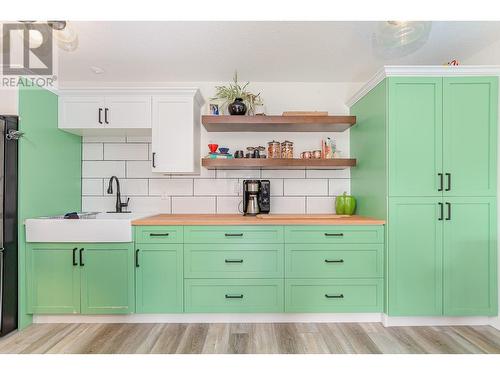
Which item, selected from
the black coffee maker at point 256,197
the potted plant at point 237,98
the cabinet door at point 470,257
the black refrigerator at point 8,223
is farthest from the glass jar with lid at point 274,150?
the black refrigerator at point 8,223

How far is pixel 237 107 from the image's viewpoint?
9.12ft

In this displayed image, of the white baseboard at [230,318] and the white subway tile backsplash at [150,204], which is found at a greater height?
the white subway tile backsplash at [150,204]

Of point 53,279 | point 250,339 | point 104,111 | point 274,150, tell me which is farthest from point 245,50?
point 53,279

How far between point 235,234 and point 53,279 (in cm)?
154

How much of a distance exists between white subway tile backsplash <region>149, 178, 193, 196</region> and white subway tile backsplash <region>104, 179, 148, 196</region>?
0.06m

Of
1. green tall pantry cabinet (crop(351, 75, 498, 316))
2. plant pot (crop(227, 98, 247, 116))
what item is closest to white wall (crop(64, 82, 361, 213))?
plant pot (crop(227, 98, 247, 116))

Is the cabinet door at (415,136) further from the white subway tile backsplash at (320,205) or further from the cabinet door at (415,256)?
the white subway tile backsplash at (320,205)

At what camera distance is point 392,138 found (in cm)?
228

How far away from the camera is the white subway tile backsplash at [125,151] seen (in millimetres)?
3066

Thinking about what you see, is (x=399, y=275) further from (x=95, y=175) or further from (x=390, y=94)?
(x=95, y=175)

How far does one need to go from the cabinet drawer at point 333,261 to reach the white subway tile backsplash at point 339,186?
2.77ft

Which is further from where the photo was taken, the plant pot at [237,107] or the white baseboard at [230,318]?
the plant pot at [237,107]
